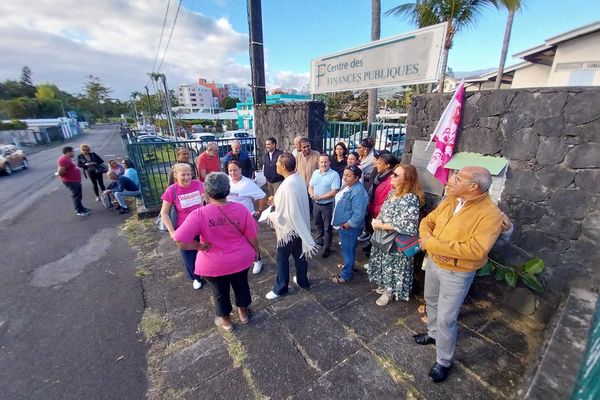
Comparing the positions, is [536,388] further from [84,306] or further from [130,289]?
[84,306]

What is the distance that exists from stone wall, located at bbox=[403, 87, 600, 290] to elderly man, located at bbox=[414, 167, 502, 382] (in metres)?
1.11

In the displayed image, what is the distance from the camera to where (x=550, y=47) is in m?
8.35

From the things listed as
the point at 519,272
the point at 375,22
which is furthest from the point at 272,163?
the point at 375,22

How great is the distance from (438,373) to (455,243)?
44.1 inches

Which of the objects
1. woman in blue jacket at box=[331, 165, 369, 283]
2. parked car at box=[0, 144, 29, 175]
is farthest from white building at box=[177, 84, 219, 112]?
woman in blue jacket at box=[331, 165, 369, 283]

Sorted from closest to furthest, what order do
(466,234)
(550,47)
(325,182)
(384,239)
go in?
(466,234) < (384,239) < (325,182) < (550,47)

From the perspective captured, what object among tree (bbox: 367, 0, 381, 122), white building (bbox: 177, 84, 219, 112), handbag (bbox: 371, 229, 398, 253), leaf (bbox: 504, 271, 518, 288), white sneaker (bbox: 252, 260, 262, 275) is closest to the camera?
leaf (bbox: 504, 271, 518, 288)

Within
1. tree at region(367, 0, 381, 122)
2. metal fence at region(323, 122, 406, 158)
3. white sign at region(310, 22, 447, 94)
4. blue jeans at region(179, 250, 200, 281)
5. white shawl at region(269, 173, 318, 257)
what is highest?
tree at region(367, 0, 381, 122)

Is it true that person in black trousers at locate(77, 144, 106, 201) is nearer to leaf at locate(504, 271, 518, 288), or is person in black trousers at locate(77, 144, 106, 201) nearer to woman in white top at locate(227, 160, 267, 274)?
woman in white top at locate(227, 160, 267, 274)

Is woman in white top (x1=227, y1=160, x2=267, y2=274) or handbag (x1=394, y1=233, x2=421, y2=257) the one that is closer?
handbag (x1=394, y1=233, x2=421, y2=257)

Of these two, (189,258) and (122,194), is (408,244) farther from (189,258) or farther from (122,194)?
(122,194)

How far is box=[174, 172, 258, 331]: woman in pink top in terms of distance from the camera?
211 cm

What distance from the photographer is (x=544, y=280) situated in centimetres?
249

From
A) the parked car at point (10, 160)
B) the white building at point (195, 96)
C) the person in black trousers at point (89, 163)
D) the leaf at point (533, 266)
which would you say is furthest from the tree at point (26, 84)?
the leaf at point (533, 266)
